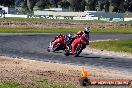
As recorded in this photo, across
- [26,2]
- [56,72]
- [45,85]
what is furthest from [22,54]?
[26,2]

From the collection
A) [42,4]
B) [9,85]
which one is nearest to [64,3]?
[42,4]

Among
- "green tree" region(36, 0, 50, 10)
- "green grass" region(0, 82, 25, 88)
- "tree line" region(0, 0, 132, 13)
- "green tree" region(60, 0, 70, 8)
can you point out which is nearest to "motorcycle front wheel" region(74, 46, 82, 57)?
"green grass" region(0, 82, 25, 88)

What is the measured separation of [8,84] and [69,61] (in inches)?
400

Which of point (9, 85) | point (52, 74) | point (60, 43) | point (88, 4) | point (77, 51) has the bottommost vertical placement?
point (88, 4)

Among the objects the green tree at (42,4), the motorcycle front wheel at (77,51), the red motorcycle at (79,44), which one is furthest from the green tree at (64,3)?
the motorcycle front wheel at (77,51)

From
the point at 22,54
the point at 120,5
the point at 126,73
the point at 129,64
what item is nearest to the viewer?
the point at 126,73

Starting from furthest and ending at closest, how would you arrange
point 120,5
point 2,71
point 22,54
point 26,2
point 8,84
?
point 26,2
point 120,5
point 22,54
point 2,71
point 8,84

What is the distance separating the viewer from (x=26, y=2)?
561 ft

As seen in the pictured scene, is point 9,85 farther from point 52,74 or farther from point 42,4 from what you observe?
point 42,4

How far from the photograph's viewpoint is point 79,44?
88.9ft

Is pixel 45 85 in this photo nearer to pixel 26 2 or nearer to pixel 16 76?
pixel 16 76

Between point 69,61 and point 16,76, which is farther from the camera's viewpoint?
point 69,61

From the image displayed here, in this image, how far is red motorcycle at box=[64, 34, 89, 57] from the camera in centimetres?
2686

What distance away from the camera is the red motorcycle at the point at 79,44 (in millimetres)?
26859
